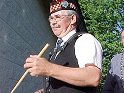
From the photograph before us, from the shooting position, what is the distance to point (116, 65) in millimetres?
4430

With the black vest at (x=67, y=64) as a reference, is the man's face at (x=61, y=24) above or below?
above

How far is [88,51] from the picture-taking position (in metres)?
2.50

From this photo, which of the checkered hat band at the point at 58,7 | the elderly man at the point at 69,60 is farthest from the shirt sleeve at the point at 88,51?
the checkered hat band at the point at 58,7

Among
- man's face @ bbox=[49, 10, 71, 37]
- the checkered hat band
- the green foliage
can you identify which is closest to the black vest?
man's face @ bbox=[49, 10, 71, 37]

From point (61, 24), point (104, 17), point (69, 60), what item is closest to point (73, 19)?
point (61, 24)

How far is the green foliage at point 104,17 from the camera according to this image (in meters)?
18.2

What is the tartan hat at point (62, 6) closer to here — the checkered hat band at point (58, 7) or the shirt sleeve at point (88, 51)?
the checkered hat band at point (58, 7)

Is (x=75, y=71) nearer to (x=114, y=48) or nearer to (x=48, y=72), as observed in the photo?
(x=48, y=72)

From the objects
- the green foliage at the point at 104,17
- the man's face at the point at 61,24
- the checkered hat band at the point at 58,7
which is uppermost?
the checkered hat band at the point at 58,7

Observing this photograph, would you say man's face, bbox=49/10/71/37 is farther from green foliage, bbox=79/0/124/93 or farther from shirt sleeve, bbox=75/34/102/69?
green foliage, bbox=79/0/124/93

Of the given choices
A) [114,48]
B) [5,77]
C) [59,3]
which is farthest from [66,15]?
[114,48]

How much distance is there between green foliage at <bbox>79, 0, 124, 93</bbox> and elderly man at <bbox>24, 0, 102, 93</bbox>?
1495cm

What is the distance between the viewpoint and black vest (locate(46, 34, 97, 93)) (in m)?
2.58

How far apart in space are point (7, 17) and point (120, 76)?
158 centimetres
